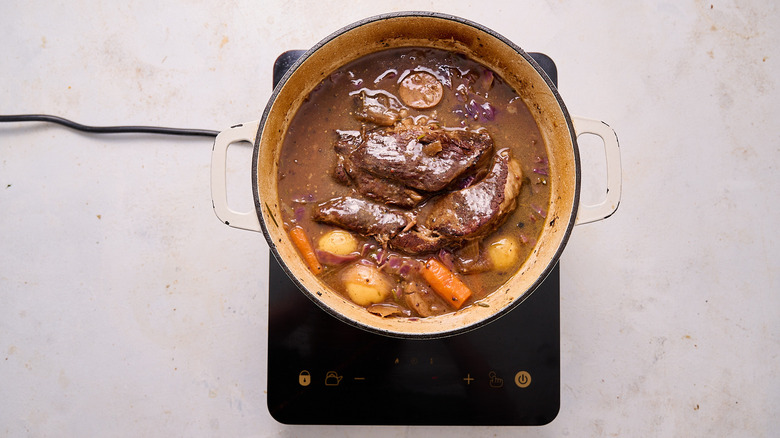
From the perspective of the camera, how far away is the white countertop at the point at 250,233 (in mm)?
2033

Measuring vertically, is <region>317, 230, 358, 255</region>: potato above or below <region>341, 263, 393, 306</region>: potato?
above

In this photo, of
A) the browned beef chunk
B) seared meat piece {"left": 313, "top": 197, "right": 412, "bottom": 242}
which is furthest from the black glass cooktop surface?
the browned beef chunk

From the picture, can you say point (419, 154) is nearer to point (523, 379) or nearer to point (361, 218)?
point (361, 218)

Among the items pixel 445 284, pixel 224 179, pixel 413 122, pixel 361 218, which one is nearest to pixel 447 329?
pixel 445 284

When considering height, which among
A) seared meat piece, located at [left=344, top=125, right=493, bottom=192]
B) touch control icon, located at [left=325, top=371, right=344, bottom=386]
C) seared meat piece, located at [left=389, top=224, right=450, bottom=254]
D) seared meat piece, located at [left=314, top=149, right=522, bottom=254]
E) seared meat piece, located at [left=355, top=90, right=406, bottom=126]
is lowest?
touch control icon, located at [left=325, top=371, right=344, bottom=386]

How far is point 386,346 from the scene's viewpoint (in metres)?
1.78

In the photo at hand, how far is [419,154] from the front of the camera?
1.65 m

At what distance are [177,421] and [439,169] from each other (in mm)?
1354

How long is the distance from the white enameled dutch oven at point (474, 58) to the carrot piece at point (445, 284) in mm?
38

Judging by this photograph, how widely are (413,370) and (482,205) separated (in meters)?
0.59

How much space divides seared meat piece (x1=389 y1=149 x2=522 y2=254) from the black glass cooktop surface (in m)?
0.33

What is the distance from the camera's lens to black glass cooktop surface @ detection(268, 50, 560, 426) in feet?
5.86

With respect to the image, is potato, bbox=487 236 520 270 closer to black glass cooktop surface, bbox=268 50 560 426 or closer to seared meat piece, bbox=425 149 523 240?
seared meat piece, bbox=425 149 523 240

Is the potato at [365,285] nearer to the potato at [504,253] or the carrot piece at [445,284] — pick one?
the carrot piece at [445,284]
